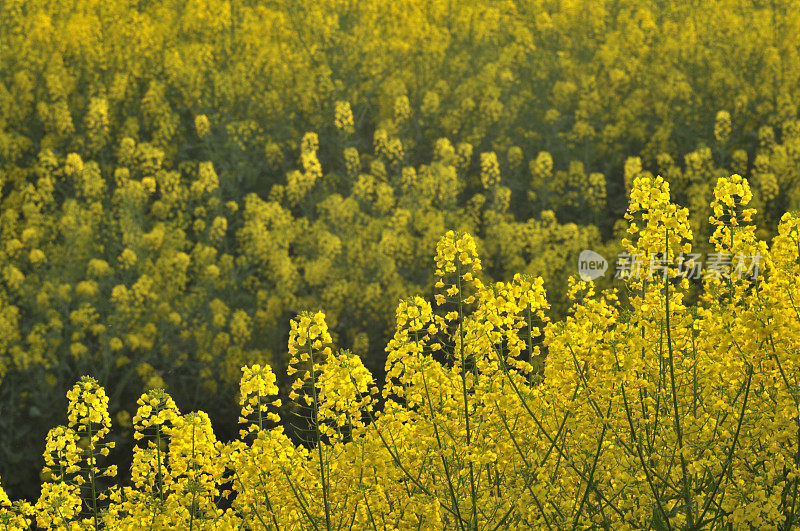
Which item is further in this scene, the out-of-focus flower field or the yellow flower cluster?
the out-of-focus flower field

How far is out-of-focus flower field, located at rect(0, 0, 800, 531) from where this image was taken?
14.5ft

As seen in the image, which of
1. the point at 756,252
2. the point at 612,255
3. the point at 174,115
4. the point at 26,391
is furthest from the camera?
the point at 174,115

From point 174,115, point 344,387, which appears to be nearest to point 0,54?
point 174,115

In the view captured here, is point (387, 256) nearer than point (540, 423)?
No

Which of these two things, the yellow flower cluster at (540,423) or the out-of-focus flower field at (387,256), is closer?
the yellow flower cluster at (540,423)

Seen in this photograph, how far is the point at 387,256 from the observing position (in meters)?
13.0

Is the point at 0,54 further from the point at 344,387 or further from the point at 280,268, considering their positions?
the point at 344,387

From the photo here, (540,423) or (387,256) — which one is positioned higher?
(387,256)

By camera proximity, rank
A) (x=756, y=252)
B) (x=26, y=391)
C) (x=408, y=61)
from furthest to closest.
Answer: (x=408, y=61)
(x=26, y=391)
(x=756, y=252)

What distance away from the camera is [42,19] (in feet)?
56.3

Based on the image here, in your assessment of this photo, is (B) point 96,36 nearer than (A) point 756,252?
No

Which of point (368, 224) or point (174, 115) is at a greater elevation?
point (174, 115)

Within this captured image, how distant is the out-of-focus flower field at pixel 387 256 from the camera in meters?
4.43

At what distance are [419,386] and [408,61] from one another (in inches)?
543
